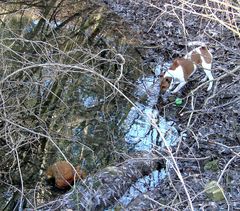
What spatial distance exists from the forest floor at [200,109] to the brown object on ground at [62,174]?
0.94m

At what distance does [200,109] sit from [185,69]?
1.00 meters

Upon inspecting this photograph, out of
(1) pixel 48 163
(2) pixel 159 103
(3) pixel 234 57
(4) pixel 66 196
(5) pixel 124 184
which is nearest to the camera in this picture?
(4) pixel 66 196

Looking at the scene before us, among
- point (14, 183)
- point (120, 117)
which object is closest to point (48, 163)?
point (14, 183)

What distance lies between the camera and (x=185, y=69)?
785 centimetres

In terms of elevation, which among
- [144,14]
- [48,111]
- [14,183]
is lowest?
[14,183]

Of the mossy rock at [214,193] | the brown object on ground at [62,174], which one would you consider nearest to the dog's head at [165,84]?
the brown object on ground at [62,174]

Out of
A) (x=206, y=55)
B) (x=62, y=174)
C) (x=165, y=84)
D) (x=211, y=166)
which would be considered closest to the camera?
(x=62, y=174)

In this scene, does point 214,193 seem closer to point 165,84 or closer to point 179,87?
point 165,84

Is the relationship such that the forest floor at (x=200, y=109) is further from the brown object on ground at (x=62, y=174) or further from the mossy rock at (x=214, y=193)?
the brown object on ground at (x=62, y=174)

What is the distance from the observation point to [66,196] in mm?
4820

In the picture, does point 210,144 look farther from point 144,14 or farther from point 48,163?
point 144,14

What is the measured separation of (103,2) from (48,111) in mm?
5761

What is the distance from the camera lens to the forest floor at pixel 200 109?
5160 mm

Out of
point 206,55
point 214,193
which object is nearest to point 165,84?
point 206,55
